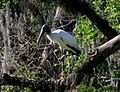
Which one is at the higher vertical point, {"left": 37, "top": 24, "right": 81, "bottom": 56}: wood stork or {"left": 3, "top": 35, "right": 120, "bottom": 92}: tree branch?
{"left": 37, "top": 24, "right": 81, "bottom": 56}: wood stork

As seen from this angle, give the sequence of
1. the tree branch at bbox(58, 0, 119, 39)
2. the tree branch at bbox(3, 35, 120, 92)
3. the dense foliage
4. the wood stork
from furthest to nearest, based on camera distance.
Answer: the dense foliage → the wood stork → the tree branch at bbox(58, 0, 119, 39) → the tree branch at bbox(3, 35, 120, 92)

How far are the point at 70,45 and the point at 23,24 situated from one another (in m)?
3.38

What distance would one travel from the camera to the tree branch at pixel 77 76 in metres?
4.52

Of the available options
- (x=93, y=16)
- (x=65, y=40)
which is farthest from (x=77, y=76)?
(x=65, y=40)

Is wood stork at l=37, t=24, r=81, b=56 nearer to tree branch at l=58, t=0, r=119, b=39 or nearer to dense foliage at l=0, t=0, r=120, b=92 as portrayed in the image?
dense foliage at l=0, t=0, r=120, b=92

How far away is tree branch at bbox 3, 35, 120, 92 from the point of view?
4.52 m

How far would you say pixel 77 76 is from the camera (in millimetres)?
4652

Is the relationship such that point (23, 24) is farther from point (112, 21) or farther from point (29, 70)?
point (112, 21)

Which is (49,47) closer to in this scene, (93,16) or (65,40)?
(65,40)

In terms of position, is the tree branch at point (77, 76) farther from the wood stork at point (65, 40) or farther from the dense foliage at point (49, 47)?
the dense foliage at point (49, 47)

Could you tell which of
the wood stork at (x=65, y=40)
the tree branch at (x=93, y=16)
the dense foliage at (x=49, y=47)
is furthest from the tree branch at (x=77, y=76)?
the dense foliage at (x=49, y=47)

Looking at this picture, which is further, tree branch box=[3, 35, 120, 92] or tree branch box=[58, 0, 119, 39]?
tree branch box=[58, 0, 119, 39]

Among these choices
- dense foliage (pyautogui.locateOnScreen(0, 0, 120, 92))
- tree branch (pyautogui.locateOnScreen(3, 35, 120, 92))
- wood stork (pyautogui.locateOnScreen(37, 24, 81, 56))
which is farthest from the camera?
dense foliage (pyautogui.locateOnScreen(0, 0, 120, 92))

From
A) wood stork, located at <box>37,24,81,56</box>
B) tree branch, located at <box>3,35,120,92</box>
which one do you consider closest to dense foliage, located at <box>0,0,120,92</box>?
wood stork, located at <box>37,24,81,56</box>
